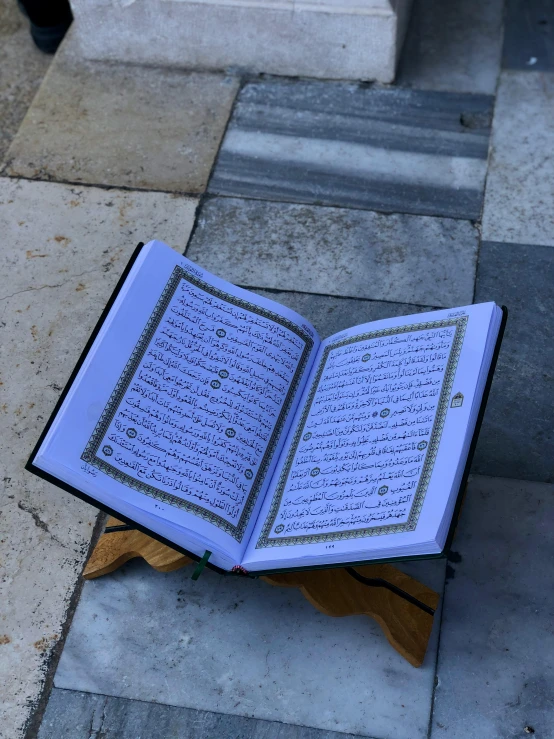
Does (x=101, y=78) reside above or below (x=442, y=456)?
below

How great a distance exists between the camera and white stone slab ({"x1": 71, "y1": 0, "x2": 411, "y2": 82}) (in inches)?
145

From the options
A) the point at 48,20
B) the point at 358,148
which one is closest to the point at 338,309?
the point at 358,148

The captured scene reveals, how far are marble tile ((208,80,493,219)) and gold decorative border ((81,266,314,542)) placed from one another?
3.66 feet

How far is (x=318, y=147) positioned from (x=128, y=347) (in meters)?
1.69

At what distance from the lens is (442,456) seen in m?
2.08

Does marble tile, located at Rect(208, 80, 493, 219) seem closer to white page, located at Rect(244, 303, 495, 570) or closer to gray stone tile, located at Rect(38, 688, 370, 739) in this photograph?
white page, located at Rect(244, 303, 495, 570)

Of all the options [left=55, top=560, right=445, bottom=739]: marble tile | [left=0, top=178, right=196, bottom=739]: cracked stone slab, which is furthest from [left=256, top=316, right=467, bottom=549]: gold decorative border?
[left=0, top=178, right=196, bottom=739]: cracked stone slab

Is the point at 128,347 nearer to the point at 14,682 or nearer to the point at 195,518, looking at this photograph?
the point at 195,518

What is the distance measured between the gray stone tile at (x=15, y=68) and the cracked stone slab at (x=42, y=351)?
0.57m

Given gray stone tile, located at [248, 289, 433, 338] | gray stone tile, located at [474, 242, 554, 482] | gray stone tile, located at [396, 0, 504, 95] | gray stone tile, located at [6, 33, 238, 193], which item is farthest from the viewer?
gray stone tile, located at [396, 0, 504, 95]

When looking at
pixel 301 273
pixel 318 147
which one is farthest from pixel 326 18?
pixel 301 273

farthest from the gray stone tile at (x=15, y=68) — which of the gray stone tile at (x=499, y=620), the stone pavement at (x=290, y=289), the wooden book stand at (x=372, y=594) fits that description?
the gray stone tile at (x=499, y=620)

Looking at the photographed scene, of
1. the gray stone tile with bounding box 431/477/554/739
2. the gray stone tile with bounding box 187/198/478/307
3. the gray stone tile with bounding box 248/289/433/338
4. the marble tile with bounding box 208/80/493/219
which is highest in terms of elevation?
the marble tile with bounding box 208/80/493/219

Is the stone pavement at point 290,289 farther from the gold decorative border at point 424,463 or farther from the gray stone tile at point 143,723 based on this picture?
the gold decorative border at point 424,463
